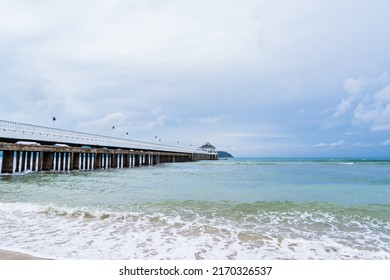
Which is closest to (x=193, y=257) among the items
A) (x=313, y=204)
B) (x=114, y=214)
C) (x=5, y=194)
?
(x=114, y=214)

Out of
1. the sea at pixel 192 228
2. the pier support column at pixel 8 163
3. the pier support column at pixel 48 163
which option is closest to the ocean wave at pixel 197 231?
the sea at pixel 192 228

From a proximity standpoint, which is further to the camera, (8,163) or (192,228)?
(8,163)

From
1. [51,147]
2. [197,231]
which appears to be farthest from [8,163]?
[197,231]

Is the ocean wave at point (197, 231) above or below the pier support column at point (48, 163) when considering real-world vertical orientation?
below

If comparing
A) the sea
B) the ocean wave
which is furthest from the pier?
the ocean wave

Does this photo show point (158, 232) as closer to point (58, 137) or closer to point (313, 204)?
Answer: point (313, 204)

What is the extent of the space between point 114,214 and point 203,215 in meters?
2.34

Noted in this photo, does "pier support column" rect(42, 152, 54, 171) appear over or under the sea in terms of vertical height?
over

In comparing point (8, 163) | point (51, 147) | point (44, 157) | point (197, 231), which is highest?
point (51, 147)

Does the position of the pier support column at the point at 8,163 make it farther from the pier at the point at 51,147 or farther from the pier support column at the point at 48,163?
the pier support column at the point at 48,163

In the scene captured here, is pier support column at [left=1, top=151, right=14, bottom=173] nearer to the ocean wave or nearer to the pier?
the pier

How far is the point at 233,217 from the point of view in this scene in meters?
6.82

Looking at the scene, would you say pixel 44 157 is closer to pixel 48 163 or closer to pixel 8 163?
pixel 48 163
